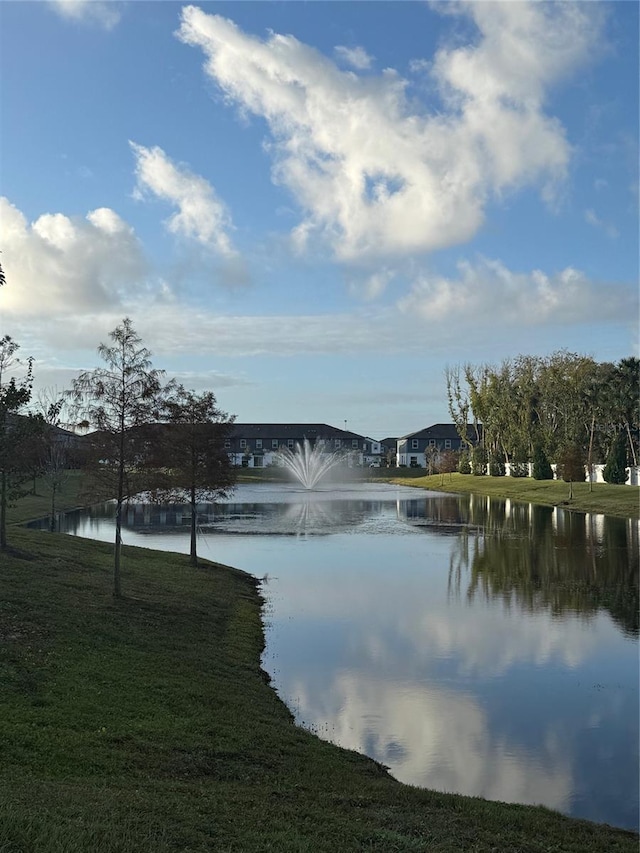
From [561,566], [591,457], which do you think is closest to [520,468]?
[591,457]

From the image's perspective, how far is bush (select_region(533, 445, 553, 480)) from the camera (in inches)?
4173

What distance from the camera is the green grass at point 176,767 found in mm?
9461

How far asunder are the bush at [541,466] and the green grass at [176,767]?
88.0 meters

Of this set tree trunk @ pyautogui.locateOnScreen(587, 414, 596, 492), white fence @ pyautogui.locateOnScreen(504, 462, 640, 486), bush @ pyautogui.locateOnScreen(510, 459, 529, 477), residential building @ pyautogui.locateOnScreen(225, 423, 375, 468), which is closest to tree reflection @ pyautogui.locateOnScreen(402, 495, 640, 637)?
tree trunk @ pyautogui.locateOnScreen(587, 414, 596, 492)

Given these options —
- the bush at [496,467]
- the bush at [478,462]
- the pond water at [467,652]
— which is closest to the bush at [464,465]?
the bush at [478,462]

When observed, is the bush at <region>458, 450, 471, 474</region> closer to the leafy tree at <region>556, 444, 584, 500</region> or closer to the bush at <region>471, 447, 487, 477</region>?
the bush at <region>471, 447, 487, 477</region>

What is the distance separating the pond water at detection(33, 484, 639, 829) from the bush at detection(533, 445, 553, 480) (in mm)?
49028

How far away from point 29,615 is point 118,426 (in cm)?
809

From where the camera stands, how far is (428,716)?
19047mm

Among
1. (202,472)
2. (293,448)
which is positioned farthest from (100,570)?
(293,448)

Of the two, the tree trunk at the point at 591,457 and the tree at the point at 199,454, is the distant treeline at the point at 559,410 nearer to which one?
the tree trunk at the point at 591,457

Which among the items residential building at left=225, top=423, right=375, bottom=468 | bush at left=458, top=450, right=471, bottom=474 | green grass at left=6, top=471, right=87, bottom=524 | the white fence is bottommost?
green grass at left=6, top=471, right=87, bottom=524

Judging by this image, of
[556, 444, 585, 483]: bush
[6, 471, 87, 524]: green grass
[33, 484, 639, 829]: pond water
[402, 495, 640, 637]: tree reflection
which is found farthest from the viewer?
[556, 444, 585, 483]: bush

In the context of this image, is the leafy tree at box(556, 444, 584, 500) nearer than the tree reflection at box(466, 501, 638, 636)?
No
